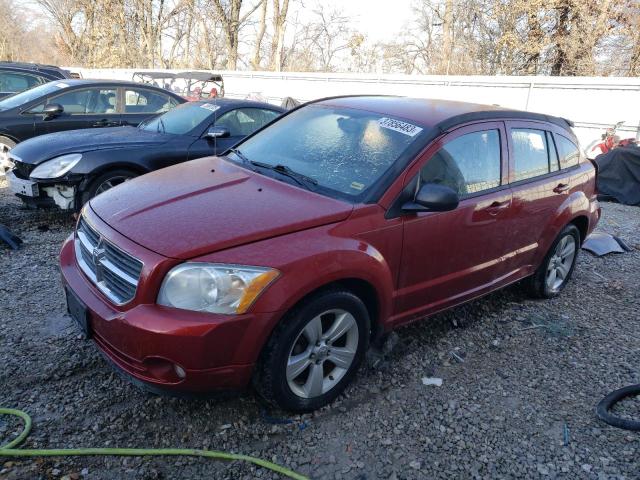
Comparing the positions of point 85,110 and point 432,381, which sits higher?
point 85,110

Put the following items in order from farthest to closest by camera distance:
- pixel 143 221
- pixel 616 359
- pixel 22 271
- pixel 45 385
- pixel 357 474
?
pixel 22 271
pixel 616 359
pixel 45 385
pixel 143 221
pixel 357 474

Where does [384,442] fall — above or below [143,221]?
below

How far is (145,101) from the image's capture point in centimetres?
790

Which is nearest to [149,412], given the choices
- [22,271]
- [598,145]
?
[22,271]

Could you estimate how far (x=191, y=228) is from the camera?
8.52 feet

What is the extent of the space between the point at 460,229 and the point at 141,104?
20.2ft

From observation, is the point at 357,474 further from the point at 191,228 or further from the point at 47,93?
the point at 47,93

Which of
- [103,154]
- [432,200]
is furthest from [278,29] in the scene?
[432,200]

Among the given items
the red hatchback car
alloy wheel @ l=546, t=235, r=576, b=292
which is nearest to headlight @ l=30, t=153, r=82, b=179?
the red hatchback car

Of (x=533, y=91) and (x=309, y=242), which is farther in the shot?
(x=533, y=91)

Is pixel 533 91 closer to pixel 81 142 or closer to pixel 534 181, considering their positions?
pixel 534 181

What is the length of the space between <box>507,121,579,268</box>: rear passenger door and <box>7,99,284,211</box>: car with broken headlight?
8.30 ft

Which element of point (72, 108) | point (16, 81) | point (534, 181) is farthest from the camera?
point (16, 81)

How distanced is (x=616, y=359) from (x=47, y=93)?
764 cm
